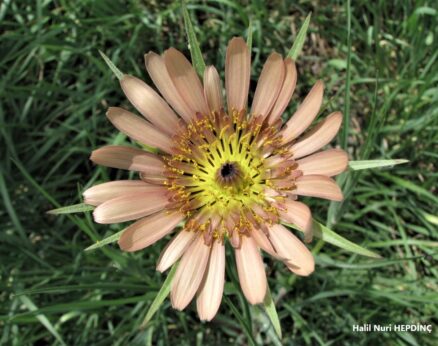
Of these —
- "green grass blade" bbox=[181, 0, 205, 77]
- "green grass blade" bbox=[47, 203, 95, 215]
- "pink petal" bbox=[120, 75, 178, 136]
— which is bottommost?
"green grass blade" bbox=[47, 203, 95, 215]

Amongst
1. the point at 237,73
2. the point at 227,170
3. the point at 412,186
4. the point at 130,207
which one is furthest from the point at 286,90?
the point at 412,186

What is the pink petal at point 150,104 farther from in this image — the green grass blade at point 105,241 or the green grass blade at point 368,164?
the green grass blade at point 368,164

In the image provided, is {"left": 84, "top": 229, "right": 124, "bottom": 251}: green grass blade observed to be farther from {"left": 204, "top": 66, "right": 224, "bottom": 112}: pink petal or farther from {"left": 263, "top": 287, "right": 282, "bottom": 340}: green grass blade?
{"left": 204, "top": 66, "right": 224, "bottom": 112}: pink petal

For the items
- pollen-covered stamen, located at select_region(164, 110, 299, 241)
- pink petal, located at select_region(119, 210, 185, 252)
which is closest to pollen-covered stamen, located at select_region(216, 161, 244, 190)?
pollen-covered stamen, located at select_region(164, 110, 299, 241)

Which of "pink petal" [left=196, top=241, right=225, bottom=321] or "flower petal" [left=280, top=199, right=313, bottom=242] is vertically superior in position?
"flower petal" [left=280, top=199, right=313, bottom=242]

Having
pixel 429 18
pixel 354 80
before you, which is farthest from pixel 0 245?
pixel 429 18

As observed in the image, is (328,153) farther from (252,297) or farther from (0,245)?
(0,245)

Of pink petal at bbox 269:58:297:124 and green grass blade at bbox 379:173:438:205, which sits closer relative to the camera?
pink petal at bbox 269:58:297:124

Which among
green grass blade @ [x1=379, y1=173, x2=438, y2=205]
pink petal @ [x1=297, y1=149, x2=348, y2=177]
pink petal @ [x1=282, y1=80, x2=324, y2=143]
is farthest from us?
green grass blade @ [x1=379, y1=173, x2=438, y2=205]
